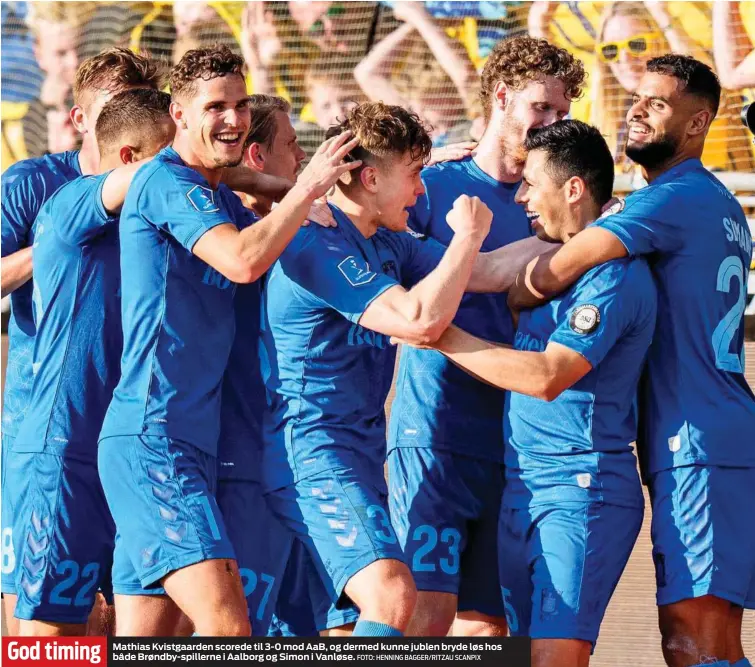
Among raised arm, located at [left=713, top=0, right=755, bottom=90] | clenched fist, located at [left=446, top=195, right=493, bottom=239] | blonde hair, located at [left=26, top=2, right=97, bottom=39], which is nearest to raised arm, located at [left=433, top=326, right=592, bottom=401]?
clenched fist, located at [left=446, top=195, right=493, bottom=239]

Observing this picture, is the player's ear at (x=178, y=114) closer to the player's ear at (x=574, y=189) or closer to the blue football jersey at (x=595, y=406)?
the player's ear at (x=574, y=189)

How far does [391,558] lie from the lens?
4191 mm

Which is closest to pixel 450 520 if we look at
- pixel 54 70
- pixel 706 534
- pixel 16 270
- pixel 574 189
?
pixel 706 534

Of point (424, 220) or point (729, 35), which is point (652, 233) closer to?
point (424, 220)

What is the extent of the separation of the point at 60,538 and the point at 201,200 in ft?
4.99

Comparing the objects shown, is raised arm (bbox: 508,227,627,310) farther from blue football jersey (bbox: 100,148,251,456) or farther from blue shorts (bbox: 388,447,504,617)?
blue football jersey (bbox: 100,148,251,456)

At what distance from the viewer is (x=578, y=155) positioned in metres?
4.64

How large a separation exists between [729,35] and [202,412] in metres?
5.47

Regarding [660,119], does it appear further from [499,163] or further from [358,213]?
[358,213]

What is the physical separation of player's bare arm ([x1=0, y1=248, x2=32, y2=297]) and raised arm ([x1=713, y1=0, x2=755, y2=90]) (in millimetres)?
5096

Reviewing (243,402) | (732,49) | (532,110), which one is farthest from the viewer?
(732,49)

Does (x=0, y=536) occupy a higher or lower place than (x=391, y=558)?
lower

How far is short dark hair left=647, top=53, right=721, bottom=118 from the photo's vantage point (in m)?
4.86

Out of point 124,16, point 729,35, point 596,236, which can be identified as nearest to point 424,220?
point 596,236
